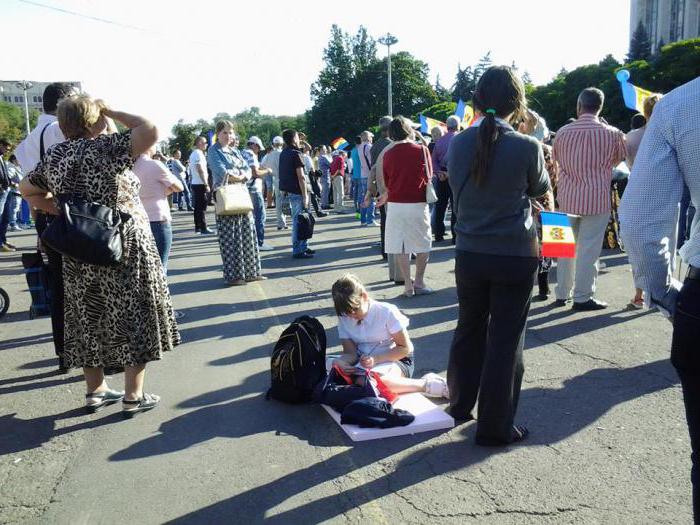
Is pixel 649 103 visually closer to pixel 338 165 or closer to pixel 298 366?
pixel 298 366

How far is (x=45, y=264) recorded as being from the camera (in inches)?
206

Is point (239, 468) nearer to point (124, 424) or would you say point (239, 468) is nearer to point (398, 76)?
point (124, 424)

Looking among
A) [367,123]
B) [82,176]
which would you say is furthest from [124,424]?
[367,123]

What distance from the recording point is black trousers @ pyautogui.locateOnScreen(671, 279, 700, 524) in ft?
6.64

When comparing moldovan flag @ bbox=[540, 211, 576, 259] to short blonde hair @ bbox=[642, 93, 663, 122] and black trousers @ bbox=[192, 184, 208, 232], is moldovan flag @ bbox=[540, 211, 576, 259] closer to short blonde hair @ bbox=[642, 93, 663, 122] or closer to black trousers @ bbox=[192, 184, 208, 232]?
short blonde hair @ bbox=[642, 93, 663, 122]

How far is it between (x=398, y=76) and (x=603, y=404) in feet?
255

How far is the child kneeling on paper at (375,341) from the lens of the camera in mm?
4383

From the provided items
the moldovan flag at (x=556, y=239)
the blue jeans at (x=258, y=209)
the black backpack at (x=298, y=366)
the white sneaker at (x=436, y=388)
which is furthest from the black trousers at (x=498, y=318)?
the blue jeans at (x=258, y=209)

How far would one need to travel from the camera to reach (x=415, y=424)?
3881mm

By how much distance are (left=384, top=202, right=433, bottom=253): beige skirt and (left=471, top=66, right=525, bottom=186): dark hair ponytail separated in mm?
3783

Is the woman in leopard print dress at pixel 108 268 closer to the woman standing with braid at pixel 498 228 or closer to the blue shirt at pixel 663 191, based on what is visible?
the woman standing with braid at pixel 498 228

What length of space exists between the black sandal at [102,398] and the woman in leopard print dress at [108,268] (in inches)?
5.5

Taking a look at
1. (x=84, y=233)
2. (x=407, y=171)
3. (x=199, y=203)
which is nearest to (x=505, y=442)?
(x=84, y=233)

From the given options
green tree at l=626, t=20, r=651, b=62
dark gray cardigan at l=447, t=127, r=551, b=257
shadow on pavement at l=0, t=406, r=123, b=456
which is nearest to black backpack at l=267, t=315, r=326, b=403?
shadow on pavement at l=0, t=406, r=123, b=456
